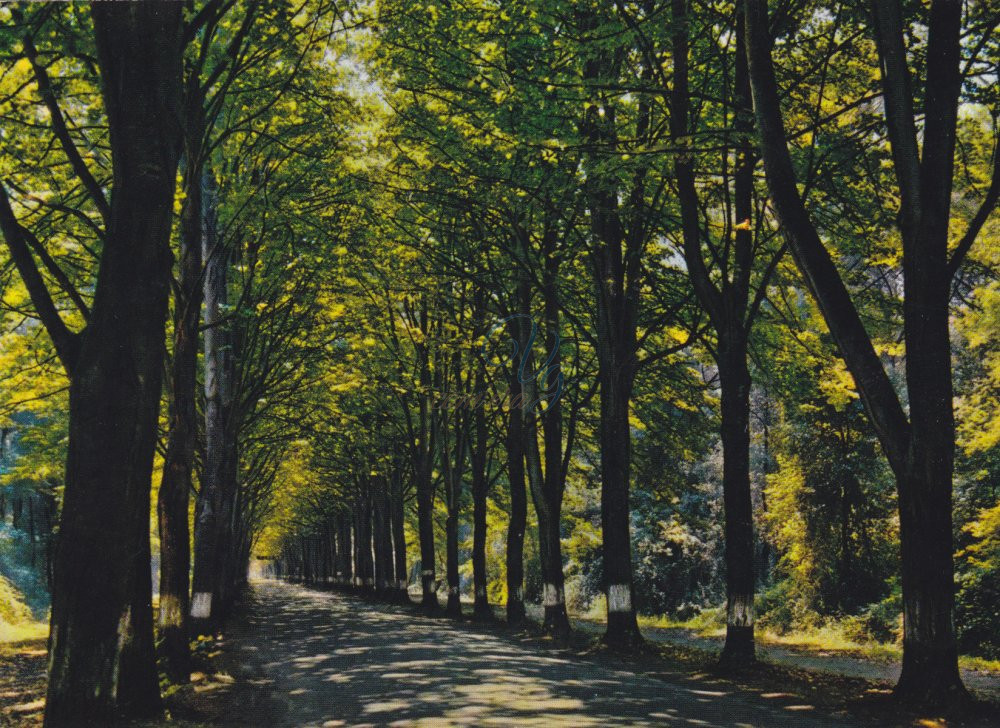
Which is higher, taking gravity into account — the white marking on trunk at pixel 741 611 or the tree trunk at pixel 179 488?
the tree trunk at pixel 179 488

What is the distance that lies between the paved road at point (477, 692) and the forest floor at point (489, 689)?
0.08 feet

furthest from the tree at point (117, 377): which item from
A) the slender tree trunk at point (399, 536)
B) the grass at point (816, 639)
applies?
the slender tree trunk at point (399, 536)

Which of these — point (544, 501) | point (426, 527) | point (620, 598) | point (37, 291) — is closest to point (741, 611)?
point (620, 598)

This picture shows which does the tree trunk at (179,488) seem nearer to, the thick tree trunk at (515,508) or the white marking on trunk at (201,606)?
the white marking on trunk at (201,606)

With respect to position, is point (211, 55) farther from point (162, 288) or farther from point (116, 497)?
point (116, 497)

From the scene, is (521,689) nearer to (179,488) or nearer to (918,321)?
(179,488)

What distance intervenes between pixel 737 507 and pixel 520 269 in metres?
9.35

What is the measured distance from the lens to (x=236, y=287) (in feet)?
70.9

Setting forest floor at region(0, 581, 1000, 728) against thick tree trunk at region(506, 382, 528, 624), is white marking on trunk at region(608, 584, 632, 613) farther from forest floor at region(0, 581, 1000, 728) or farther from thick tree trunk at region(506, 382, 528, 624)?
thick tree trunk at region(506, 382, 528, 624)

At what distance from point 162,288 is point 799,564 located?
91.3 ft

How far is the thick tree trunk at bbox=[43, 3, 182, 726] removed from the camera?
7594 millimetres

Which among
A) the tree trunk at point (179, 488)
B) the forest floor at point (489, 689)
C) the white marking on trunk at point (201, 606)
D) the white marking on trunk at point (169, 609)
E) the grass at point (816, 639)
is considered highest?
the tree trunk at point (179, 488)

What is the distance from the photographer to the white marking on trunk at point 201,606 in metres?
17.5

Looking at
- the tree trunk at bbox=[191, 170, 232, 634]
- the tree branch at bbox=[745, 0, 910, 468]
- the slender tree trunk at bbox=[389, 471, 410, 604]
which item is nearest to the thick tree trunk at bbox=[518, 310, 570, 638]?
the tree trunk at bbox=[191, 170, 232, 634]
